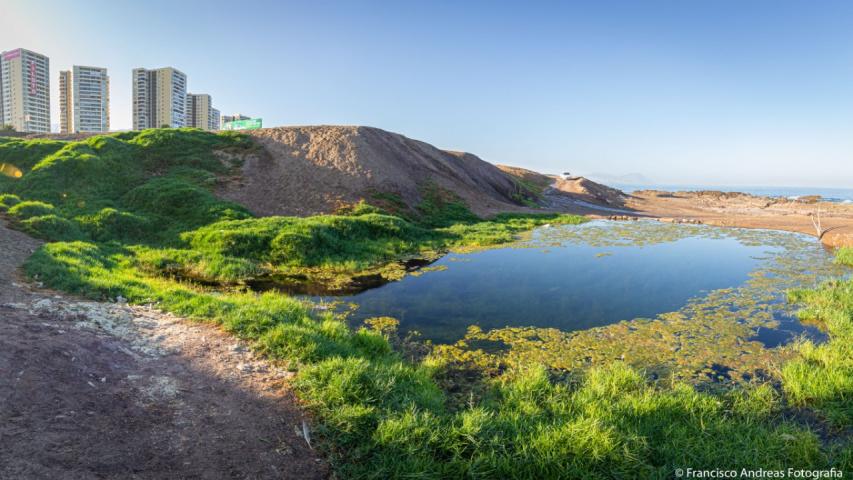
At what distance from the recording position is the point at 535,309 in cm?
1222

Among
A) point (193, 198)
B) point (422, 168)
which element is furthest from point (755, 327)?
point (422, 168)

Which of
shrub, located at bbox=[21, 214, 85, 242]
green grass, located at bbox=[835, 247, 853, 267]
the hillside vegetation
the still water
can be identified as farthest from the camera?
green grass, located at bbox=[835, 247, 853, 267]

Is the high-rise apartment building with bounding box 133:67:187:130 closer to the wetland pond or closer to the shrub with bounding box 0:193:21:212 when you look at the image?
the shrub with bounding box 0:193:21:212

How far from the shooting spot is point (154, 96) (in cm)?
9888

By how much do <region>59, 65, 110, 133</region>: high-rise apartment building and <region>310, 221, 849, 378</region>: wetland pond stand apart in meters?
115

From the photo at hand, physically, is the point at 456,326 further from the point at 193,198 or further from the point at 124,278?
the point at 193,198

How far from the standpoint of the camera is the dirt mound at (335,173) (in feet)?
88.3

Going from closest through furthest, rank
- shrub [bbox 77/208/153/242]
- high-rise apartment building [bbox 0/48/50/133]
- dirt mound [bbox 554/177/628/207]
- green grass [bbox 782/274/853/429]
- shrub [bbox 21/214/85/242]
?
green grass [bbox 782/274/853/429]
shrub [bbox 21/214/85/242]
shrub [bbox 77/208/153/242]
dirt mound [bbox 554/177/628/207]
high-rise apartment building [bbox 0/48/50/133]

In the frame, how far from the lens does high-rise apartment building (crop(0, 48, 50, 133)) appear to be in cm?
9138

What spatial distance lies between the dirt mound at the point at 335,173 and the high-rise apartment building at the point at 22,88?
9742 centimetres

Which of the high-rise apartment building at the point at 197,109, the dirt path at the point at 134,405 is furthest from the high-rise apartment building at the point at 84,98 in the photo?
the dirt path at the point at 134,405

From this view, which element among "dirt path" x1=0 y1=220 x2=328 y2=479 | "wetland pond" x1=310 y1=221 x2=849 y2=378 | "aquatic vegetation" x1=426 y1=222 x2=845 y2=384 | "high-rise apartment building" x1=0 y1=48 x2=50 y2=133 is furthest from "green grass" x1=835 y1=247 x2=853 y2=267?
"high-rise apartment building" x1=0 y1=48 x2=50 y2=133

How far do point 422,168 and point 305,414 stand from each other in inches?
1346

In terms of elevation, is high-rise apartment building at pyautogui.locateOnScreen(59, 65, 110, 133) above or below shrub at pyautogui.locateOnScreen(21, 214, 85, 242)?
above
